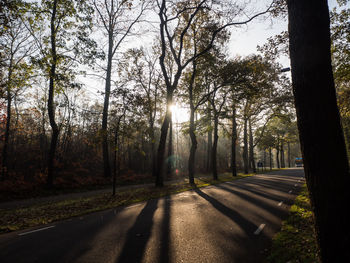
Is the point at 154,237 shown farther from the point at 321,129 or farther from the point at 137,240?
the point at 321,129

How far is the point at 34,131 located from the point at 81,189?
15.6m

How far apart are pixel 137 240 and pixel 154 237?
473 mm

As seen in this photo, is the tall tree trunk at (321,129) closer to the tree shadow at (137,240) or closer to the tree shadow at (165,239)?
the tree shadow at (165,239)

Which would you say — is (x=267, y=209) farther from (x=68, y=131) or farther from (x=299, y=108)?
(x=68, y=131)

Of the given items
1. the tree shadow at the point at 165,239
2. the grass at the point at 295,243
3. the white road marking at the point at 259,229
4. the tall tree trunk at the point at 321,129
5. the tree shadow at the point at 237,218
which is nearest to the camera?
the tall tree trunk at the point at 321,129

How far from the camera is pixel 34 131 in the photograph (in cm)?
2492

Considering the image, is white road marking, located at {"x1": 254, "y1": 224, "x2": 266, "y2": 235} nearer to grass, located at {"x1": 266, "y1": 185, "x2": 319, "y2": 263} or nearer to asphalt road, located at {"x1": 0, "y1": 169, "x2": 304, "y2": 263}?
asphalt road, located at {"x1": 0, "y1": 169, "x2": 304, "y2": 263}

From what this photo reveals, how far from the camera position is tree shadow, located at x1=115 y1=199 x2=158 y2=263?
3.94 m

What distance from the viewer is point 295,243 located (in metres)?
4.33

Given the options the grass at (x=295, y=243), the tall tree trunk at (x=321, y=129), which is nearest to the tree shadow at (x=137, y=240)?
the grass at (x=295, y=243)

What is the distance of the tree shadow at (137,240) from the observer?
394 centimetres

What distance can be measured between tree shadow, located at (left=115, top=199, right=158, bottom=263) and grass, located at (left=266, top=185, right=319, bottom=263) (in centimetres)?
284

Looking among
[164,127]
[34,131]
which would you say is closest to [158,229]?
[164,127]

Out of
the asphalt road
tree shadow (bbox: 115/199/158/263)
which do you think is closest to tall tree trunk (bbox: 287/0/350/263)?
the asphalt road
